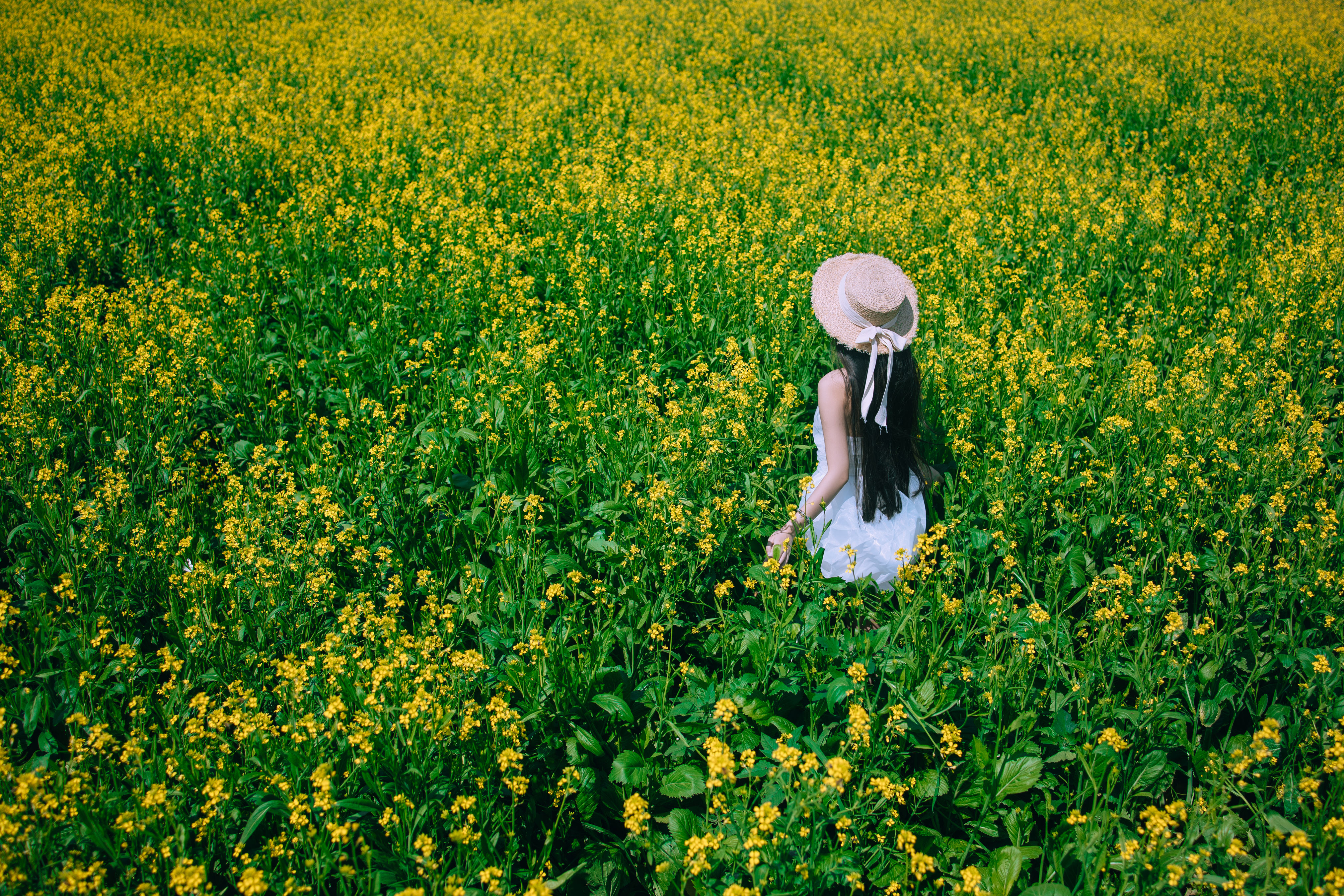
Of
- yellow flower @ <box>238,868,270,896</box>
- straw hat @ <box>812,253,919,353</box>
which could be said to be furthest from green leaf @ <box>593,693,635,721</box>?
straw hat @ <box>812,253,919,353</box>

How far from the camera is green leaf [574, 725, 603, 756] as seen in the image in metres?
2.53

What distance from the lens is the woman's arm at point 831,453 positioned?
3.40 m

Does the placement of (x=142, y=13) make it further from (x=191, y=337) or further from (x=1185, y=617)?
(x=1185, y=617)

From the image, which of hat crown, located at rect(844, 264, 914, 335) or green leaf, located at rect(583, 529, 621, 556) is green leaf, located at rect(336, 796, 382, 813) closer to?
green leaf, located at rect(583, 529, 621, 556)

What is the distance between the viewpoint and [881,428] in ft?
11.5

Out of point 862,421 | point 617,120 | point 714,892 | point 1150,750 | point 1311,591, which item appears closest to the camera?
point 714,892

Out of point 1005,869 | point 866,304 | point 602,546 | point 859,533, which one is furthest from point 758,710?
point 866,304

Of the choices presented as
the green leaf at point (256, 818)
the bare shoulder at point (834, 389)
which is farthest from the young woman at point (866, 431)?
the green leaf at point (256, 818)

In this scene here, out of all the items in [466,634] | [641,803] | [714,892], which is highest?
[641,803]

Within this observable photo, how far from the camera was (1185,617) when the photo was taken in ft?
11.3

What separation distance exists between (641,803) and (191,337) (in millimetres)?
4072

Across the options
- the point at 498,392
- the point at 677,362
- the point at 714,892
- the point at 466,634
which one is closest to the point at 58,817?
the point at 466,634

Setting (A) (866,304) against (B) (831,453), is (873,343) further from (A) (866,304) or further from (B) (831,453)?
(B) (831,453)

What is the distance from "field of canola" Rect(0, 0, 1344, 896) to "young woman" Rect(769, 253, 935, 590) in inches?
8.3
